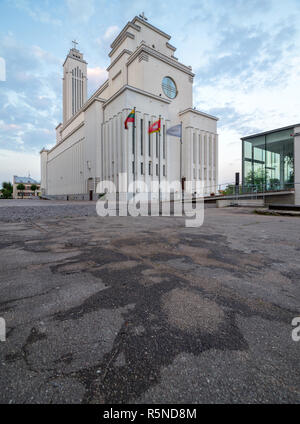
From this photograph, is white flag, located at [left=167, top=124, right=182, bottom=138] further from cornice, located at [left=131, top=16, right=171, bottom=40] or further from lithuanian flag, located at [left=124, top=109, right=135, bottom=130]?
cornice, located at [left=131, top=16, right=171, bottom=40]

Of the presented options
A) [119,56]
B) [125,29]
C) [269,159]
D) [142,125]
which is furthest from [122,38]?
[269,159]

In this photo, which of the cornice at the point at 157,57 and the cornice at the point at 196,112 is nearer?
the cornice at the point at 157,57

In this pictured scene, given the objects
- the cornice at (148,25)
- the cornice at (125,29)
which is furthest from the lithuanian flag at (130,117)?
the cornice at (148,25)

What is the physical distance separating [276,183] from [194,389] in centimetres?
2065

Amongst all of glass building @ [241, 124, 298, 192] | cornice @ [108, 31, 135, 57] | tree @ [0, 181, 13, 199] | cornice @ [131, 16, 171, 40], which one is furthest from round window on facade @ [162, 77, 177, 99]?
tree @ [0, 181, 13, 199]

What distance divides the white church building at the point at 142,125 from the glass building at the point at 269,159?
7.31 metres

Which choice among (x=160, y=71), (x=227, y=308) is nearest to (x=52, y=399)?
(x=227, y=308)

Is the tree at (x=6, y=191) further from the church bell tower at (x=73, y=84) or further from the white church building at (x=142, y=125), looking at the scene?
the white church building at (x=142, y=125)

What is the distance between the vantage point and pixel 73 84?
186 ft

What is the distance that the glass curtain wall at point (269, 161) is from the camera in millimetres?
17531

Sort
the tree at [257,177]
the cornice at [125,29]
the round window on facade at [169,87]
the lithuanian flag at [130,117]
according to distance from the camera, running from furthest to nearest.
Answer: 1. the round window on facade at [169,87]
2. the cornice at [125,29]
3. the lithuanian flag at [130,117]
4. the tree at [257,177]

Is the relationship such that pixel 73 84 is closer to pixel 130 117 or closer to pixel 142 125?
pixel 142 125

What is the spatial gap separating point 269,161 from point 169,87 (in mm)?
23039

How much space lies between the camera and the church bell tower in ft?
184
